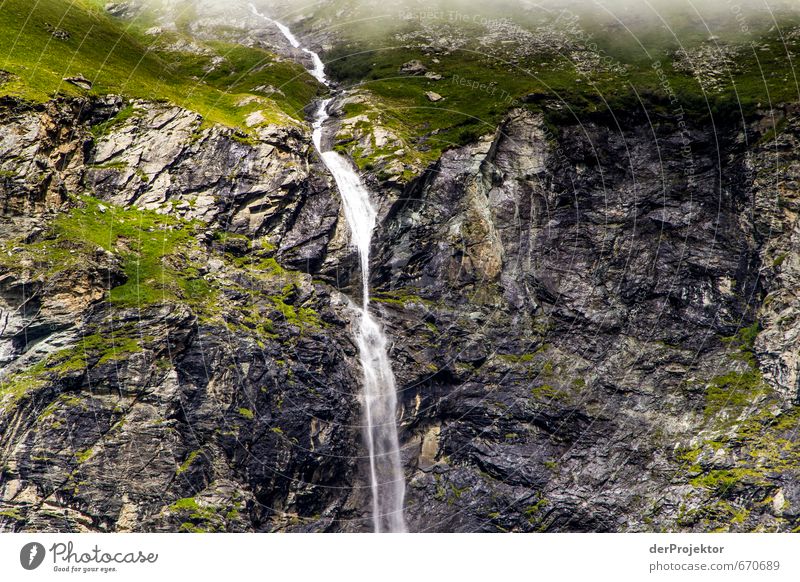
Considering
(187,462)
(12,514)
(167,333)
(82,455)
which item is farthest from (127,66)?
(12,514)

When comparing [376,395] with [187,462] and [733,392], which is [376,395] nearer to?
[187,462]

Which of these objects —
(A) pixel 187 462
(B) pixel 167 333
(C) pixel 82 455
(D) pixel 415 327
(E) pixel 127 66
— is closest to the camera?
(C) pixel 82 455

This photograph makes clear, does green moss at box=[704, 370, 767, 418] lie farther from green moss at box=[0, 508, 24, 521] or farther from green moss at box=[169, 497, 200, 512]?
green moss at box=[0, 508, 24, 521]

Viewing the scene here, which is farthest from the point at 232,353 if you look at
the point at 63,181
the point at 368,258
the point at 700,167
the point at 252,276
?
the point at 700,167

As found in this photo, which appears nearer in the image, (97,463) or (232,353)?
(97,463)

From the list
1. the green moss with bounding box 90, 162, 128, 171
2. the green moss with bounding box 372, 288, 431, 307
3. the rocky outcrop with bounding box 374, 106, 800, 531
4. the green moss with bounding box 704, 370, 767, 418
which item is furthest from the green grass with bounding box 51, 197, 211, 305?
the green moss with bounding box 704, 370, 767, 418

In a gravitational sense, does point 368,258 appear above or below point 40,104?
below

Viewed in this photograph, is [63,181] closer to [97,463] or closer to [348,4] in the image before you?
[97,463]
